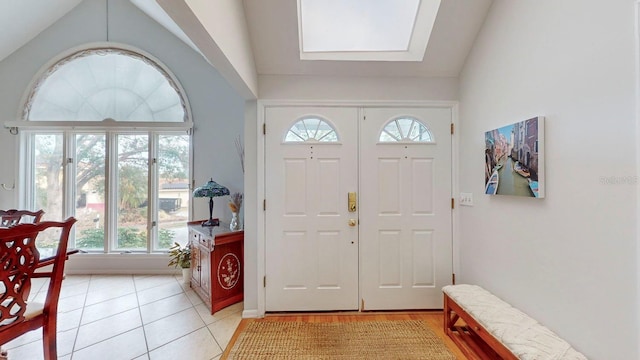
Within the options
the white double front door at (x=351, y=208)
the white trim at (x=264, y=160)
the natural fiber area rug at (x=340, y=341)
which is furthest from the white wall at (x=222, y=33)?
the natural fiber area rug at (x=340, y=341)

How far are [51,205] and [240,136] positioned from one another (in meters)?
2.80

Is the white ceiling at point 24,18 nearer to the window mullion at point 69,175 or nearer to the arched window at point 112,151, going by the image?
the arched window at point 112,151

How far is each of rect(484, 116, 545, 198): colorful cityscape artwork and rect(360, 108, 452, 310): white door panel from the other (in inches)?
18.8

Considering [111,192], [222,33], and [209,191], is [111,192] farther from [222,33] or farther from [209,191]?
[222,33]

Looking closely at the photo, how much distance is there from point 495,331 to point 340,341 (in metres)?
1.13

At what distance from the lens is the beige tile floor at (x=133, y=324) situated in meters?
1.95

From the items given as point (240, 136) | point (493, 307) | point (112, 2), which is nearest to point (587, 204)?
point (493, 307)

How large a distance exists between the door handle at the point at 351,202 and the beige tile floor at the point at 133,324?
1513 mm

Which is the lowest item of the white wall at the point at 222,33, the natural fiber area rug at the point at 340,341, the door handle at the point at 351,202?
the natural fiber area rug at the point at 340,341

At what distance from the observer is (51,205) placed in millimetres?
3482

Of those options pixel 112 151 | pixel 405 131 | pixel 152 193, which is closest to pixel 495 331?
pixel 405 131

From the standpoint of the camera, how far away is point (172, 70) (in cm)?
351

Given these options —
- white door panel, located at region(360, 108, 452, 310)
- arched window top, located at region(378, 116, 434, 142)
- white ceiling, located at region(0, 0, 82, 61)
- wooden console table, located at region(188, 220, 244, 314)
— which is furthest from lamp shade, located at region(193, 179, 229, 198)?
white ceiling, located at region(0, 0, 82, 61)

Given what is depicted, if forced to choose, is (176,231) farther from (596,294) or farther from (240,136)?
(596,294)
